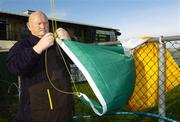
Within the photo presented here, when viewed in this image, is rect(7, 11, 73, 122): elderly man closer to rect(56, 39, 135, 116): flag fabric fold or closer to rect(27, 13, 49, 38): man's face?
rect(27, 13, 49, 38): man's face

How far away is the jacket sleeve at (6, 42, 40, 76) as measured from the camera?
3.64 m

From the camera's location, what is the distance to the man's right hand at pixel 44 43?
3607 millimetres

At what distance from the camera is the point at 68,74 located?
4.02 meters

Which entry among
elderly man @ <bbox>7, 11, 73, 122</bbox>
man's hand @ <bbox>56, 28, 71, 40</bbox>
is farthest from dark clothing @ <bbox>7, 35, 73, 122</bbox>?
man's hand @ <bbox>56, 28, 71, 40</bbox>

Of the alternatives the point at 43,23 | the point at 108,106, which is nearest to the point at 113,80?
the point at 108,106

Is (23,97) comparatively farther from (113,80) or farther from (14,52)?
(113,80)

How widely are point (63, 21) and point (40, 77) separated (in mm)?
21465

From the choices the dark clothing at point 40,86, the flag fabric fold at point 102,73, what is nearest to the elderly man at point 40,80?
the dark clothing at point 40,86

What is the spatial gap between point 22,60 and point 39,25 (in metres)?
0.43

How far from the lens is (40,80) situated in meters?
3.84

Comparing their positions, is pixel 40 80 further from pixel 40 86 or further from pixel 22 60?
pixel 22 60

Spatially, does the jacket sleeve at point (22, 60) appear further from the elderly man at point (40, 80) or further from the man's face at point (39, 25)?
the man's face at point (39, 25)

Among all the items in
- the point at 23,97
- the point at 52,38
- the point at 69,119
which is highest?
the point at 52,38

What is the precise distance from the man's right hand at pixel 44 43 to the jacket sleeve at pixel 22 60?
0.05 meters
